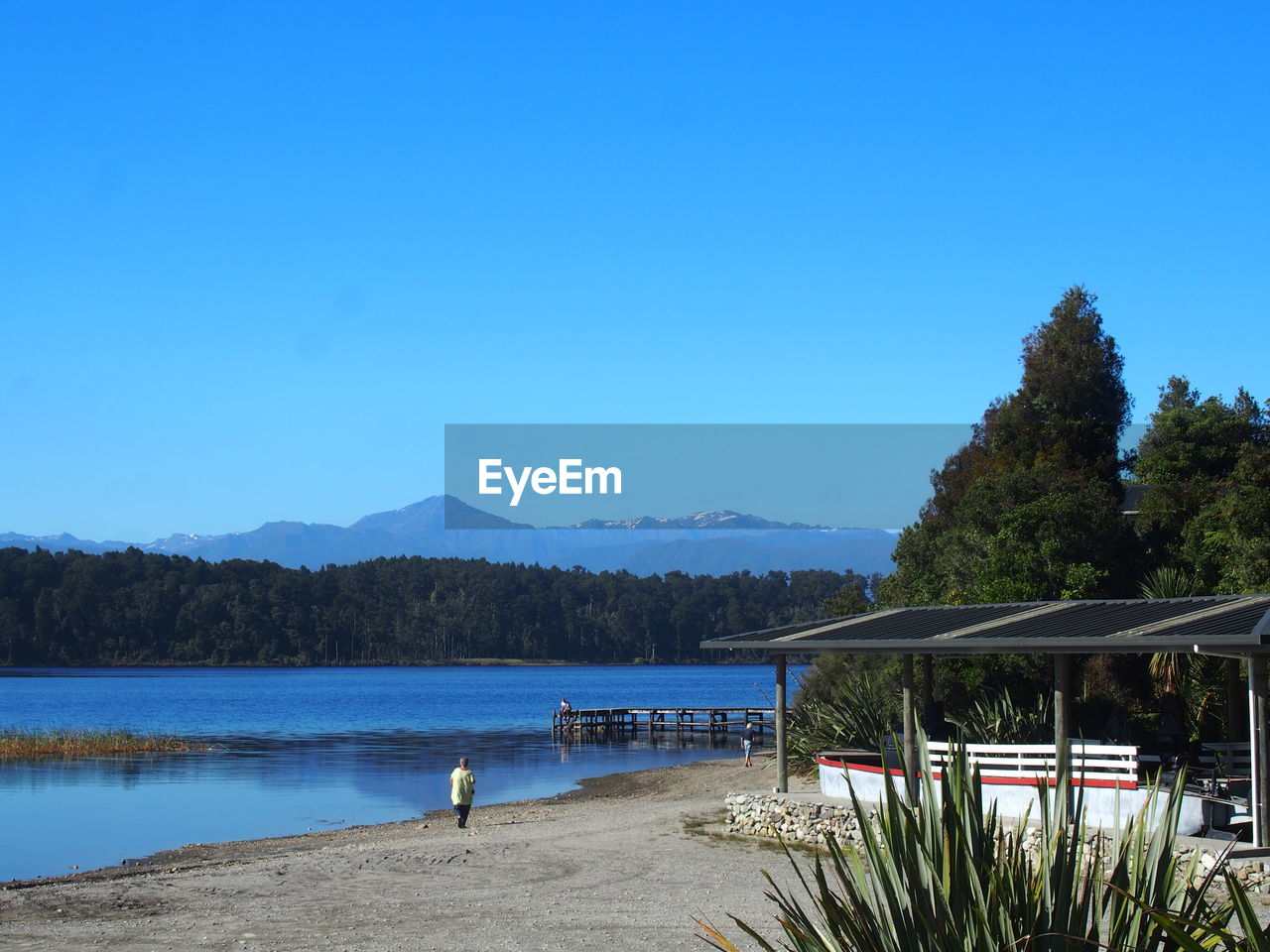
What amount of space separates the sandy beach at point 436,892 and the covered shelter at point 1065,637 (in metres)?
2.59

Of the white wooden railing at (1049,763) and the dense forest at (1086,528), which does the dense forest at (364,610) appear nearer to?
the dense forest at (1086,528)

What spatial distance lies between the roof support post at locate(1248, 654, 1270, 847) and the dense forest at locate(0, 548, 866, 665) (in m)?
146

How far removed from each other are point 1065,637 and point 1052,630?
2.69 feet

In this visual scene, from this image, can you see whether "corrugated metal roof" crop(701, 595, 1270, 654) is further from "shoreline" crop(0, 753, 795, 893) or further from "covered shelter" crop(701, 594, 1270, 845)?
"shoreline" crop(0, 753, 795, 893)

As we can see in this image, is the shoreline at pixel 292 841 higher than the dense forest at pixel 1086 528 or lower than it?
lower

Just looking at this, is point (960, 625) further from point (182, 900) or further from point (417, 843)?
point (182, 900)

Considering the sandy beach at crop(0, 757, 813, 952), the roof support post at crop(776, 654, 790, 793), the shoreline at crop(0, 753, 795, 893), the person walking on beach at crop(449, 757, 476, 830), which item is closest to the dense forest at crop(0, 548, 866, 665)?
the shoreline at crop(0, 753, 795, 893)

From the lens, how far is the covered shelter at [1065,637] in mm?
13500

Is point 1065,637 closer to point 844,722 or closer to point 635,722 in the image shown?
point 844,722

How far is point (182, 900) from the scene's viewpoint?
590 inches

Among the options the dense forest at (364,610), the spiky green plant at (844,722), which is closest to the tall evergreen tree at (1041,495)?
the spiky green plant at (844,722)

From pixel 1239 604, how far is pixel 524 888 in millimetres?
8561

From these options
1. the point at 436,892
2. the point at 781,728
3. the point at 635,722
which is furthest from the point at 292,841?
the point at 635,722

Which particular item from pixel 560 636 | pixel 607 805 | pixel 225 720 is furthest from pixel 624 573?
pixel 607 805
